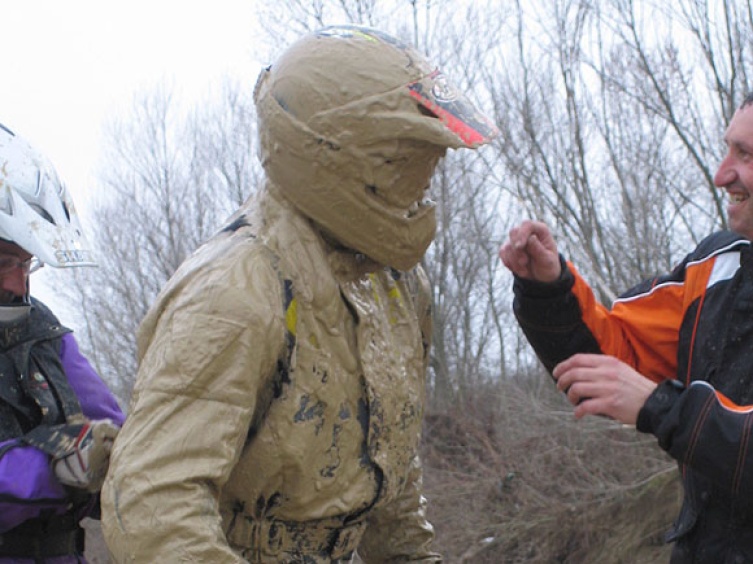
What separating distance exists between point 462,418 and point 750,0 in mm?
5945

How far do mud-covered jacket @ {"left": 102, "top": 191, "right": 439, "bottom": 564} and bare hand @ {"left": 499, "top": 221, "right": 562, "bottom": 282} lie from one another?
1.48 ft

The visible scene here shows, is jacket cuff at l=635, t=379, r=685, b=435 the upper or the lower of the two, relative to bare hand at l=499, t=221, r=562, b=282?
lower

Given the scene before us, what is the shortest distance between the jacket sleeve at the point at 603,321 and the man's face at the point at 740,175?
36cm

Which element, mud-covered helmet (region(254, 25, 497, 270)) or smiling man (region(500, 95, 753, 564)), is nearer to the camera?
mud-covered helmet (region(254, 25, 497, 270))

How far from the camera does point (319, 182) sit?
206cm

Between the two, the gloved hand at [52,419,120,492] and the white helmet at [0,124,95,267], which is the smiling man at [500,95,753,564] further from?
the white helmet at [0,124,95,267]

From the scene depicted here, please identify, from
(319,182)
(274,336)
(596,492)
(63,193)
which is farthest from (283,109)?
(596,492)

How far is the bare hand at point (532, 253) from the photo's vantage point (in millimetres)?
2596

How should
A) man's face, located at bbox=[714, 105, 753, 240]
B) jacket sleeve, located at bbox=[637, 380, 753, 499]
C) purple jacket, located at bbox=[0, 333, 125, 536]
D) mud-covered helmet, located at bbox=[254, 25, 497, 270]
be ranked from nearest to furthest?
mud-covered helmet, located at bbox=[254, 25, 497, 270] → jacket sleeve, located at bbox=[637, 380, 753, 499] → purple jacket, located at bbox=[0, 333, 125, 536] → man's face, located at bbox=[714, 105, 753, 240]

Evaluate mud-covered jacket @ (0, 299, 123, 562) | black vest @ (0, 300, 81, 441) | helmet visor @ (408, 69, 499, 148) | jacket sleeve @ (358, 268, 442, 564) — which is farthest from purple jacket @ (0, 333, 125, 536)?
helmet visor @ (408, 69, 499, 148)

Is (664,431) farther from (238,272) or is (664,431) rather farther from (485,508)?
(485,508)

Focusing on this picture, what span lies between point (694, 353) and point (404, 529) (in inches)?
38.1

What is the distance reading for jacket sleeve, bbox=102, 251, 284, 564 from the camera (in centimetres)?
172

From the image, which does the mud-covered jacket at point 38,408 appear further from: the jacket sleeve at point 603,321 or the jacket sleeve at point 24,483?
the jacket sleeve at point 603,321
